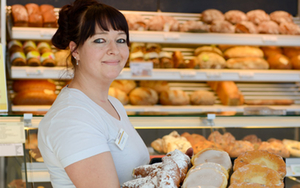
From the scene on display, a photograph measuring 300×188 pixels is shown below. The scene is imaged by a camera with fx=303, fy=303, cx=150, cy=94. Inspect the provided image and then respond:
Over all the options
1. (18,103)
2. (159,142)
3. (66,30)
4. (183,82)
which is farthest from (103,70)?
(183,82)

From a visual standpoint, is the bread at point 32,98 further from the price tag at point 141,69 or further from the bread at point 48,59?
the price tag at point 141,69

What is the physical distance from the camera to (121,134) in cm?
111

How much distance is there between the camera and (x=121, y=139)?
110 cm

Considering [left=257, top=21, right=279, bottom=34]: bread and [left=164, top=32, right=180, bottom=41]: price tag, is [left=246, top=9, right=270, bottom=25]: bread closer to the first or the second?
[left=257, top=21, right=279, bottom=34]: bread

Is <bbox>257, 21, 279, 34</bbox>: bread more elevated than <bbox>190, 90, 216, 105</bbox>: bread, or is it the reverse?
<bbox>257, 21, 279, 34</bbox>: bread

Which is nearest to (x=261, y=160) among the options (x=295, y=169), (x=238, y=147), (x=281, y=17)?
(x=238, y=147)

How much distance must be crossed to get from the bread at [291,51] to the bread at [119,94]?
203 centimetres

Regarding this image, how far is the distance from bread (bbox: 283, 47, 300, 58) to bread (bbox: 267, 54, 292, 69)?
142 mm

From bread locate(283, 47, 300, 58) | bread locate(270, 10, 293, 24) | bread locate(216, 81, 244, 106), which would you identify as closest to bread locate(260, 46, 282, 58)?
bread locate(283, 47, 300, 58)

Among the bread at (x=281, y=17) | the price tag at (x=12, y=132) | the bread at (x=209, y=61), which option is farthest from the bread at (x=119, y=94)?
the bread at (x=281, y=17)

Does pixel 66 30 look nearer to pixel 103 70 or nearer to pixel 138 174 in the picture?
pixel 103 70

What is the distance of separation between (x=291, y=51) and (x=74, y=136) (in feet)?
11.3

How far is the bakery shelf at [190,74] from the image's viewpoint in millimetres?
2963

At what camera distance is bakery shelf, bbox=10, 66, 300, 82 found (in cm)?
296
